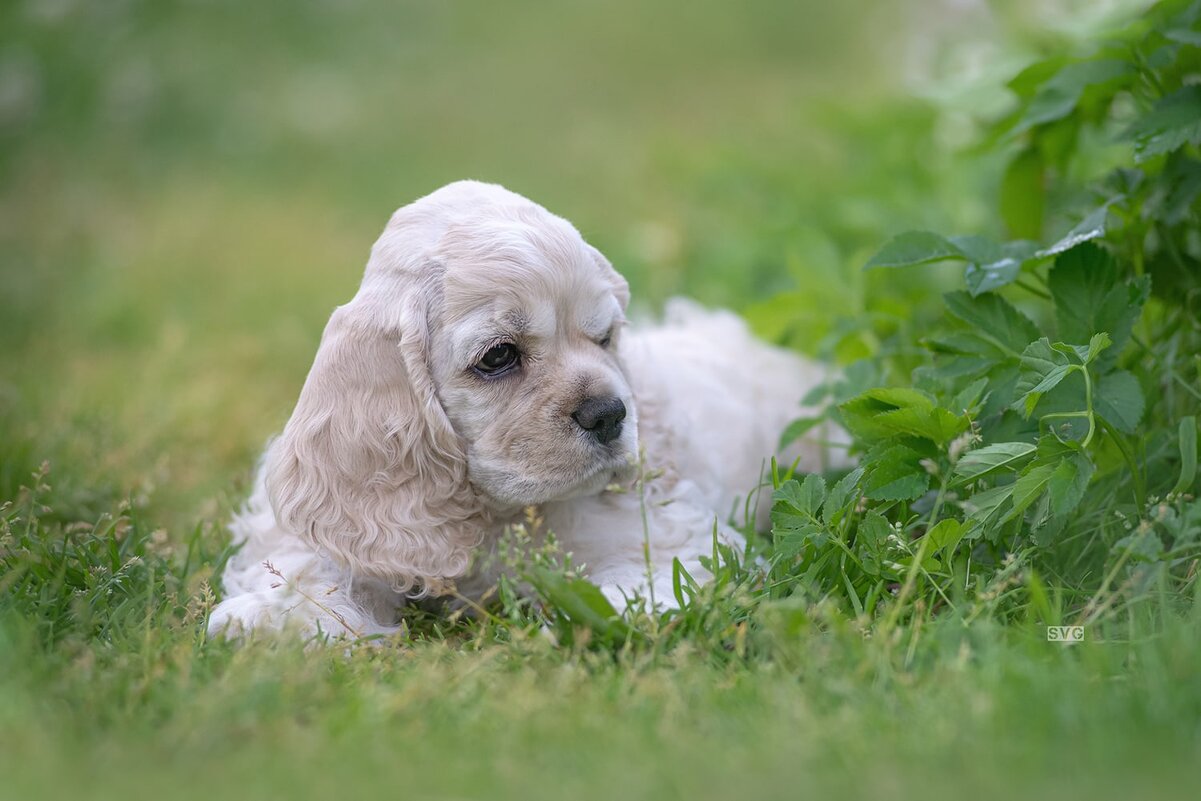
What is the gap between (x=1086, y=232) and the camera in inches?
134

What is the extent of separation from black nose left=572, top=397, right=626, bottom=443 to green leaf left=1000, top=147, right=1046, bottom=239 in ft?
6.03

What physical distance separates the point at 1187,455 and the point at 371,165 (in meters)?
Result: 7.94

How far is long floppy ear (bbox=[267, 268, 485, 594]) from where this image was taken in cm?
327

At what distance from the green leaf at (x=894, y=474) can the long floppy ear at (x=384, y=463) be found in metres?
1.03

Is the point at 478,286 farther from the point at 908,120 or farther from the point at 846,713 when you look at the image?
the point at 908,120

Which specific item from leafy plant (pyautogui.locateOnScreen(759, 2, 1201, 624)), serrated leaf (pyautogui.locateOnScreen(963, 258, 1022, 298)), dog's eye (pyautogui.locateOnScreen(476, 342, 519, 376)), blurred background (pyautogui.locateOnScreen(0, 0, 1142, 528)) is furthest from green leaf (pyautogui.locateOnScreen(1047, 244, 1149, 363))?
dog's eye (pyautogui.locateOnScreen(476, 342, 519, 376))

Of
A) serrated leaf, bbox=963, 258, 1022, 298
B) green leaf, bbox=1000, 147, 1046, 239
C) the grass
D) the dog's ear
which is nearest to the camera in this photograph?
the grass

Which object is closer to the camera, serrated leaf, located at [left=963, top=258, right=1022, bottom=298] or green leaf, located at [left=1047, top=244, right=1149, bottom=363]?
green leaf, located at [left=1047, top=244, right=1149, bottom=363]

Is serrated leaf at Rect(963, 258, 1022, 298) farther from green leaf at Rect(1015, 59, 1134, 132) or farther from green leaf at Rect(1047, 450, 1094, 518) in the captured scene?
green leaf at Rect(1047, 450, 1094, 518)

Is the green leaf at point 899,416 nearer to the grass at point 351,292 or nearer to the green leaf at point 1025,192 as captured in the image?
the grass at point 351,292

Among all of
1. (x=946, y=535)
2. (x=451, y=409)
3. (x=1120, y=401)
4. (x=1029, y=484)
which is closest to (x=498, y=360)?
(x=451, y=409)

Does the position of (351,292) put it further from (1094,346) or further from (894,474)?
(1094,346)

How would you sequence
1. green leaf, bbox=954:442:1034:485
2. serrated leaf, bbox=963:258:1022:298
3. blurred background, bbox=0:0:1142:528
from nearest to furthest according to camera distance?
green leaf, bbox=954:442:1034:485 < serrated leaf, bbox=963:258:1022:298 < blurred background, bbox=0:0:1142:528

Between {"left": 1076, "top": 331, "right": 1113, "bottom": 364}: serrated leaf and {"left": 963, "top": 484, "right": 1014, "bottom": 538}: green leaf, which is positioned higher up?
{"left": 1076, "top": 331, "right": 1113, "bottom": 364}: serrated leaf
